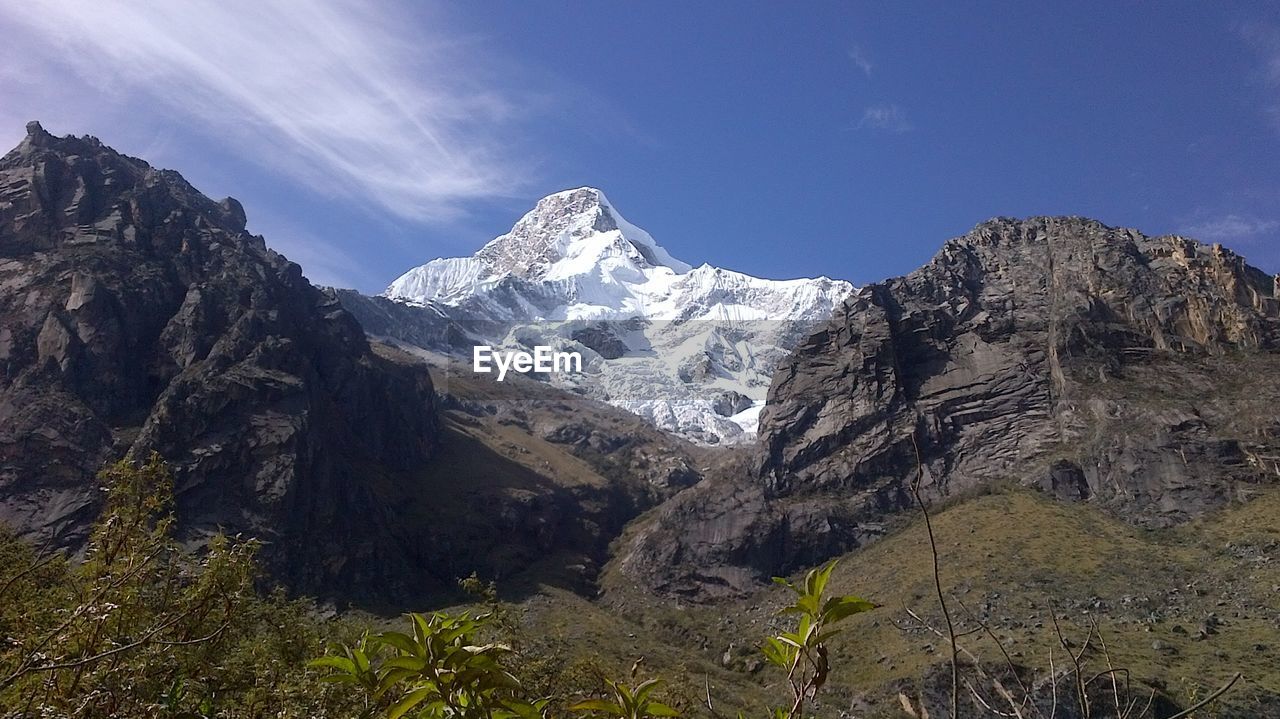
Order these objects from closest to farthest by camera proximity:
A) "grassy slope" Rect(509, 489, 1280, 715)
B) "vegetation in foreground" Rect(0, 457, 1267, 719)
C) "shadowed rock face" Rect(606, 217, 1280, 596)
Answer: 1. "vegetation in foreground" Rect(0, 457, 1267, 719)
2. "grassy slope" Rect(509, 489, 1280, 715)
3. "shadowed rock face" Rect(606, 217, 1280, 596)

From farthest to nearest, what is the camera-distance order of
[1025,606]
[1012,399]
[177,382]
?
[1012,399] → [177,382] → [1025,606]

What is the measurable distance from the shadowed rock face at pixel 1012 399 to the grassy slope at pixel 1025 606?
5235 millimetres

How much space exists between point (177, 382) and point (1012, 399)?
321 ft

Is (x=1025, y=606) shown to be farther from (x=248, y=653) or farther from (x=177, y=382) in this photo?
(x=177, y=382)

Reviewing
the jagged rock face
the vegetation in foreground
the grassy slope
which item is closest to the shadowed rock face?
the grassy slope

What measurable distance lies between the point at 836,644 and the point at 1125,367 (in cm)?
4932

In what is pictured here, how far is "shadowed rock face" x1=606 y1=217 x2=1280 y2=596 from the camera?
75562mm

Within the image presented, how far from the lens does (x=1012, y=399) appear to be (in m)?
91.1

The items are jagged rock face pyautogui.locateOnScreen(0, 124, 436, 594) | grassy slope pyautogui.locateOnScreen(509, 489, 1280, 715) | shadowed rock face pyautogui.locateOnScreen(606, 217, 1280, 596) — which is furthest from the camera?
jagged rock face pyautogui.locateOnScreen(0, 124, 436, 594)

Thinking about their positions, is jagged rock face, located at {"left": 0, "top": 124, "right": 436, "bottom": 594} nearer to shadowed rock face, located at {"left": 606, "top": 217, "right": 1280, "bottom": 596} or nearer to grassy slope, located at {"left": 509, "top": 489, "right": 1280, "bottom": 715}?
grassy slope, located at {"left": 509, "top": 489, "right": 1280, "bottom": 715}

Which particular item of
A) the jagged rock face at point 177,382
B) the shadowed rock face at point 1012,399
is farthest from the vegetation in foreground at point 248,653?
the shadowed rock face at point 1012,399

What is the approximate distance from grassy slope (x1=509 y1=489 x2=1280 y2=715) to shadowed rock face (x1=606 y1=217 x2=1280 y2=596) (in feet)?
17.2

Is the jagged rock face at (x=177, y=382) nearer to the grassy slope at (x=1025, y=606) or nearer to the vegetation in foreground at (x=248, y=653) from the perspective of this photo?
the grassy slope at (x=1025, y=606)

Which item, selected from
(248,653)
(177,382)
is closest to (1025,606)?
(248,653)
